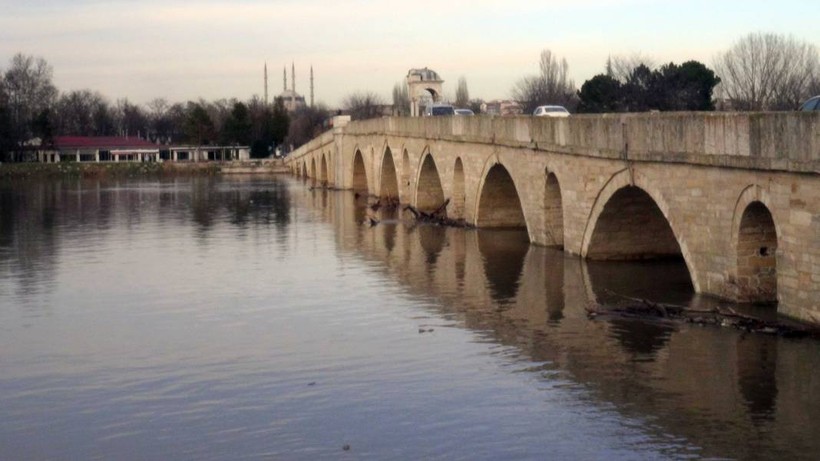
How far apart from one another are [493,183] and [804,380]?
55.6 feet

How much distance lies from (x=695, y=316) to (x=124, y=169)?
69172mm

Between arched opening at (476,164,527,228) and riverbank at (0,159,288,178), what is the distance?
49.7 m

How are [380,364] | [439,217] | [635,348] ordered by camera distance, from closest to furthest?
[380,364] → [635,348] → [439,217]

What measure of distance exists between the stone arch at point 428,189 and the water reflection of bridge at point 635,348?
11704 mm

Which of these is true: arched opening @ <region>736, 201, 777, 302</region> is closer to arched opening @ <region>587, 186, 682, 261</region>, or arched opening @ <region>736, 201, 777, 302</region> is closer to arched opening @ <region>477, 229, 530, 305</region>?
arched opening @ <region>477, 229, 530, 305</region>

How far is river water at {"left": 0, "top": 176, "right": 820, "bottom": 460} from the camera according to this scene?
40.2 ft

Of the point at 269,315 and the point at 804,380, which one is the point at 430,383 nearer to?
the point at 804,380

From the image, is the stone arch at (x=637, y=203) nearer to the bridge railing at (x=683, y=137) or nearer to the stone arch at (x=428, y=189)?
the bridge railing at (x=683, y=137)

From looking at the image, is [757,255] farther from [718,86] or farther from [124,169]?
[124,169]

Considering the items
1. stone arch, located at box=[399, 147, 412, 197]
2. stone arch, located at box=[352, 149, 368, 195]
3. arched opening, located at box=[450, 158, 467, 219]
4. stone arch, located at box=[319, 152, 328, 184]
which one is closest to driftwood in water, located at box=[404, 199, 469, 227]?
arched opening, located at box=[450, 158, 467, 219]

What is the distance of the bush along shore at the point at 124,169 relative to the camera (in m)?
79.4

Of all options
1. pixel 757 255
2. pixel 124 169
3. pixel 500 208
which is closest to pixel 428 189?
pixel 500 208

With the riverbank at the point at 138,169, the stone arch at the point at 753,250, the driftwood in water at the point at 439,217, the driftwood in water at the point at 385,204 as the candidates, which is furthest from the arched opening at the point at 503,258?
the riverbank at the point at 138,169

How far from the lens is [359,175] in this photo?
5669cm
